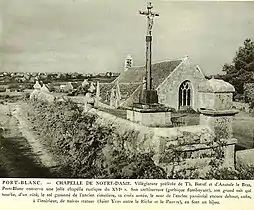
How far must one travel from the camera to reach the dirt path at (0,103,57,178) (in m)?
1.13

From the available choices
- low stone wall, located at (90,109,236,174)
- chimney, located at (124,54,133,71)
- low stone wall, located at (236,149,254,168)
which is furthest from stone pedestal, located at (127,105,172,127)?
low stone wall, located at (236,149,254,168)

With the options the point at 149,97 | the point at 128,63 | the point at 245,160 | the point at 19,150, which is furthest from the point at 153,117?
the point at 19,150

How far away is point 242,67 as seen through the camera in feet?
3.78

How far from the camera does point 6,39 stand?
45.5 inches

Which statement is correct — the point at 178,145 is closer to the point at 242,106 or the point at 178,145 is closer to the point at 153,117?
the point at 153,117

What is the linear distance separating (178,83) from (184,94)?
4 centimetres

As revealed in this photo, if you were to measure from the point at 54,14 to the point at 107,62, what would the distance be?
8.1 inches

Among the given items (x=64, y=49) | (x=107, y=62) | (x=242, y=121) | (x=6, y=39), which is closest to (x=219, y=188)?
(x=242, y=121)

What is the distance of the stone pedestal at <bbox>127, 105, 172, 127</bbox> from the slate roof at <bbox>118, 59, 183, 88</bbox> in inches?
2.9

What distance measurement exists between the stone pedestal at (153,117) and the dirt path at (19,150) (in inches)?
10.7

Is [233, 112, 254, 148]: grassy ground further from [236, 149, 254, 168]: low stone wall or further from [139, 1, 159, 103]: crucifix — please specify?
[139, 1, 159, 103]: crucifix

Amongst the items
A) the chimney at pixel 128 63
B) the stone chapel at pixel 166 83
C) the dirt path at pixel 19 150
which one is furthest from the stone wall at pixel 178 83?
the dirt path at pixel 19 150

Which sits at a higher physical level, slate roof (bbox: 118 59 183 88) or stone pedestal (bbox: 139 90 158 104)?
slate roof (bbox: 118 59 183 88)

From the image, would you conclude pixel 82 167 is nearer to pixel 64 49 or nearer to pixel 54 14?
pixel 64 49
